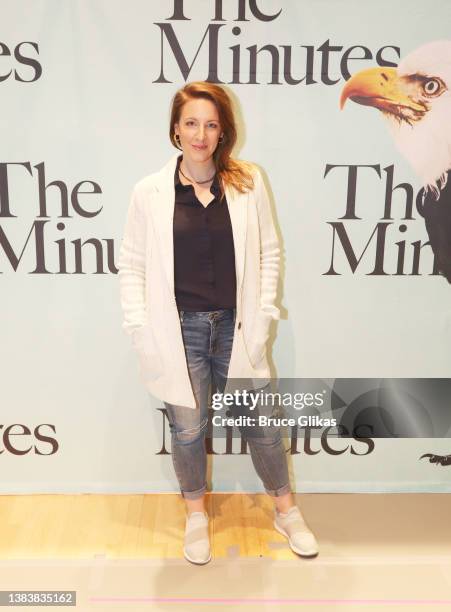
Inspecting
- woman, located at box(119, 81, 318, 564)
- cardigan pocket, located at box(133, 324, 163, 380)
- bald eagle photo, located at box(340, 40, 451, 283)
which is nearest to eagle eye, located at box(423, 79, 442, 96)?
bald eagle photo, located at box(340, 40, 451, 283)

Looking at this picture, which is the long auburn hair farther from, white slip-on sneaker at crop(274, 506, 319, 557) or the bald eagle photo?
white slip-on sneaker at crop(274, 506, 319, 557)

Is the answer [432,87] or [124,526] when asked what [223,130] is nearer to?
[432,87]

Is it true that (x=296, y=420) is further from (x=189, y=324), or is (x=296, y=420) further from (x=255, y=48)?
(x=255, y=48)

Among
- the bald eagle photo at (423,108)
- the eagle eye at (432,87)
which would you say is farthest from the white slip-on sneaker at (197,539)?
the eagle eye at (432,87)

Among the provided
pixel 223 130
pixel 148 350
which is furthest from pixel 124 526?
pixel 223 130

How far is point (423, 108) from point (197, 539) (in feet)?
6.06

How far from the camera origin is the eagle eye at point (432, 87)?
2514 millimetres

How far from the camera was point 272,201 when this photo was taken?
8.55ft

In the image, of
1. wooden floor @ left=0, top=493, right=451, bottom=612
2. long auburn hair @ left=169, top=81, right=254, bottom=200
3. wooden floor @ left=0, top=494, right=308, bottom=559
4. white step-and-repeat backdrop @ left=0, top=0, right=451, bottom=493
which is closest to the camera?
long auburn hair @ left=169, top=81, right=254, bottom=200

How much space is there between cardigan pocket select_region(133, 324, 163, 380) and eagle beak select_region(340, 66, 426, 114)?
1.12 metres

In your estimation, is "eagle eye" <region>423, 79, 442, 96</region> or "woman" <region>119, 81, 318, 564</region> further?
"eagle eye" <region>423, 79, 442, 96</region>

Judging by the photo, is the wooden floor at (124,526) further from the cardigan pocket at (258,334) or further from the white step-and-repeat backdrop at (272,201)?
the cardigan pocket at (258,334)

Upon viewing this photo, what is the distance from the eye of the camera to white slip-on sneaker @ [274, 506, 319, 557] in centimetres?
250

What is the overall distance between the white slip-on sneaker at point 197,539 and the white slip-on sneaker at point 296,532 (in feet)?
0.99
